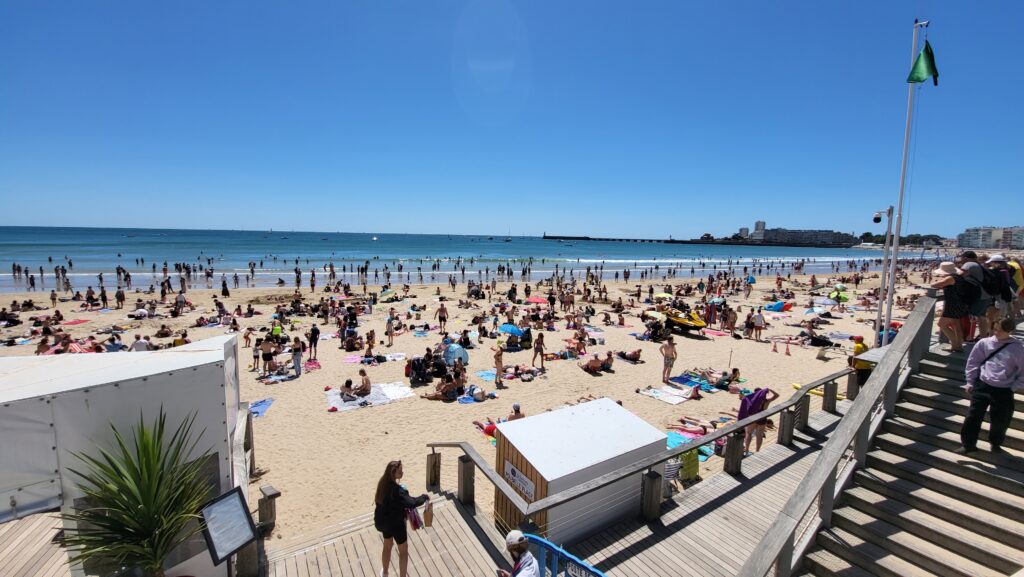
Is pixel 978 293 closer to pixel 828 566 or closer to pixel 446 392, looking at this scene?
pixel 828 566

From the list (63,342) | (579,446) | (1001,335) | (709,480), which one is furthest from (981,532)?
(63,342)

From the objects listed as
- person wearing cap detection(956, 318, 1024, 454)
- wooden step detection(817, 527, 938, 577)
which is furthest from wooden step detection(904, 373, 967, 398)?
wooden step detection(817, 527, 938, 577)

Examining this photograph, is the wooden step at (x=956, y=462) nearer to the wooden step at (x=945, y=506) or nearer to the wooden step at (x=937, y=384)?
the wooden step at (x=945, y=506)

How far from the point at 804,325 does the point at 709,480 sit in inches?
720

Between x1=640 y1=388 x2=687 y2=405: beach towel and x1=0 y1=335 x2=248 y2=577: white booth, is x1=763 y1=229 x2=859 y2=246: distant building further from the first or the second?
x1=0 y1=335 x2=248 y2=577: white booth

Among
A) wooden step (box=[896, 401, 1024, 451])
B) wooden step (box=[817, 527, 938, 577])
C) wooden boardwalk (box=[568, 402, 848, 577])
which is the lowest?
wooden boardwalk (box=[568, 402, 848, 577])

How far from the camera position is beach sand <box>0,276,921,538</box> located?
7.84 meters

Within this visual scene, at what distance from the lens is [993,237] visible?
137 metres

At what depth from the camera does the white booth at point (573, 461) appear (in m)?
5.09

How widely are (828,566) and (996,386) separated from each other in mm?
2440

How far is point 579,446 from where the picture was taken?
556cm

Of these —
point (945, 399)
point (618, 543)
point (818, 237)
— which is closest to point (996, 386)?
point (945, 399)

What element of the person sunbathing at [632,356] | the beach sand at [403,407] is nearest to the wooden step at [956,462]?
the beach sand at [403,407]

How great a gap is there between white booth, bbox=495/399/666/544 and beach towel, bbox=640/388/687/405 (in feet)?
20.8
